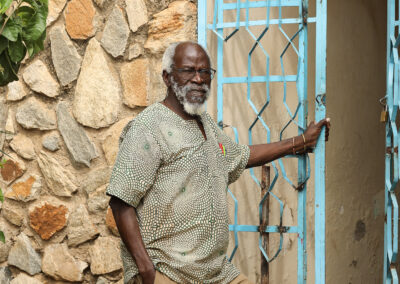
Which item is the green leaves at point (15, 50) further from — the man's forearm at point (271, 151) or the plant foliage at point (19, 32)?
the man's forearm at point (271, 151)

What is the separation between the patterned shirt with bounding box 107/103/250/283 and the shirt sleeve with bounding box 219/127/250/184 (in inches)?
8.7

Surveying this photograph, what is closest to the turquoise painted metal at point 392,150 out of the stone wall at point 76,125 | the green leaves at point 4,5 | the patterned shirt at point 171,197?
the patterned shirt at point 171,197

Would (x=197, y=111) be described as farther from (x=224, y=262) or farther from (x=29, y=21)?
(x=29, y=21)

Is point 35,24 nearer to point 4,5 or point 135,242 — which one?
point 4,5

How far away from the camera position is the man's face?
2.89 meters

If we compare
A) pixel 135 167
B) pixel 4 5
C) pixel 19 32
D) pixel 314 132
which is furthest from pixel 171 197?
pixel 4 5

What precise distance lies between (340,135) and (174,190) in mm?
2097

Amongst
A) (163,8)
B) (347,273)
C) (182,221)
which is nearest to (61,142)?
(163,8)

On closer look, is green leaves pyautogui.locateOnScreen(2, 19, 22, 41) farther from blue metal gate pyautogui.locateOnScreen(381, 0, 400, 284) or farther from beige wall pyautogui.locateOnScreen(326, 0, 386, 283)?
beige wall pyautogui.locateOnScreen(326, 0, 386, 283)

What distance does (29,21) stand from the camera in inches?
78.3

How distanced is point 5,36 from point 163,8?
5.88 ft

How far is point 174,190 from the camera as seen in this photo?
2.78 meters

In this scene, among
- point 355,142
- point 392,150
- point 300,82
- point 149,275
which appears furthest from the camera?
point 355,142

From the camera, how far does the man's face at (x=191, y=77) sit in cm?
289
